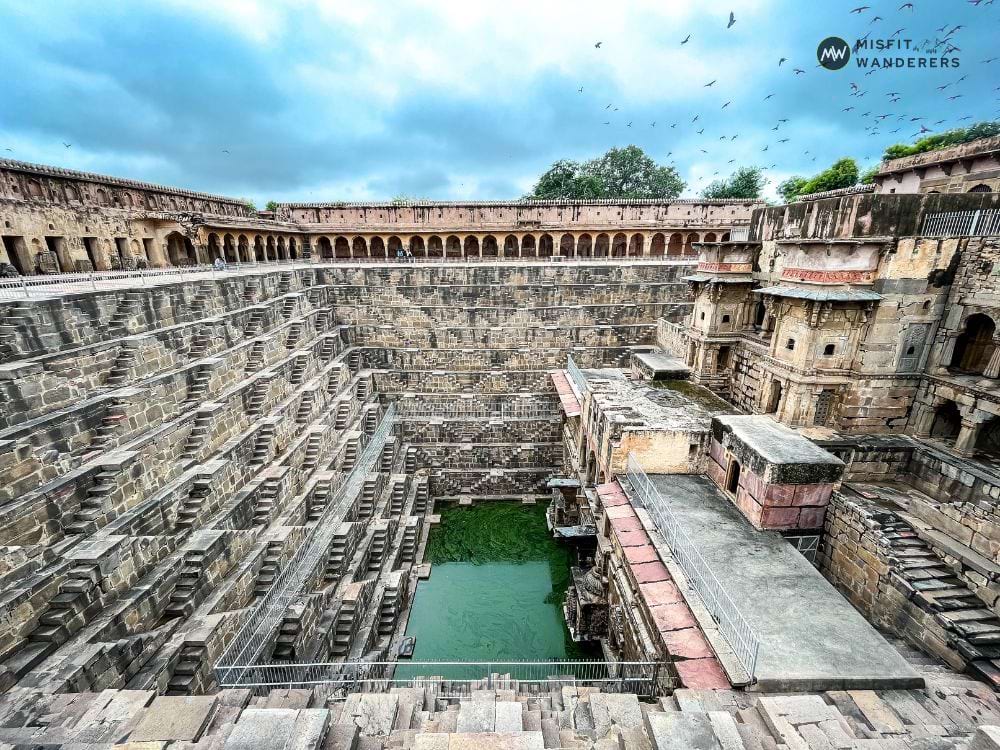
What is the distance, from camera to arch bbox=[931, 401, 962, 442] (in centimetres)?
1110

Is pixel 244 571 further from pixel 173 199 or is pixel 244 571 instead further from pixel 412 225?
pixel 412 225

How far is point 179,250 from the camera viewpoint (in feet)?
81.1

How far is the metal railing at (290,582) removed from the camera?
8.09m

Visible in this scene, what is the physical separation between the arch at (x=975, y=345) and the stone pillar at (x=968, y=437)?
56.2 inches

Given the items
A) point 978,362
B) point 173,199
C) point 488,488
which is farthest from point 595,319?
point 173,199

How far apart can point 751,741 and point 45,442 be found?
1153 cm

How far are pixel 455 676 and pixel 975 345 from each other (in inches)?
601

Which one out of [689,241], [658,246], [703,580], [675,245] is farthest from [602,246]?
[703,580]

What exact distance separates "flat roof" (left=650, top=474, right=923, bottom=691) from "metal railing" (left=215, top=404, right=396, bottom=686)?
27.9 feet

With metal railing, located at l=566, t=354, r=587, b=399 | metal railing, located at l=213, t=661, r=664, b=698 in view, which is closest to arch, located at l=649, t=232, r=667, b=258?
metal railing, located at l=566, t=354, r=587, b=399

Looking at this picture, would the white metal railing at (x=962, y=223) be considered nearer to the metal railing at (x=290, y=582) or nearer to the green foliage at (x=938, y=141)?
the metal railing at (x=290, y=582)

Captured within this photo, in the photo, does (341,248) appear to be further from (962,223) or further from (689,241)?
(962,223)

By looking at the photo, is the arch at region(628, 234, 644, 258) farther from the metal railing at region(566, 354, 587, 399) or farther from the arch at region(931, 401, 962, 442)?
the arch at region(931, 401, 962, 442)

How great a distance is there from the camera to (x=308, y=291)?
1925cm
